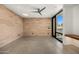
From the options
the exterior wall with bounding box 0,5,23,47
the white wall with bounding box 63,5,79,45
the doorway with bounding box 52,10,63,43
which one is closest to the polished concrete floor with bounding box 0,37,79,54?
the exterior wall with bounding box 0,5,23,47

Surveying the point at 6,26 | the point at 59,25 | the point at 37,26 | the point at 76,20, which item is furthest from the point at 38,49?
the point at 37,26

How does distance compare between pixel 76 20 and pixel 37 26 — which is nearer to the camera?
pixel 76 20

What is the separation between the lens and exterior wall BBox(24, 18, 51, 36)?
13.0 meters

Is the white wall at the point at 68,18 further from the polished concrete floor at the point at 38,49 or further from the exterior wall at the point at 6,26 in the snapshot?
the exterior wall at the point at 6,26

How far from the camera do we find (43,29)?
13.1m

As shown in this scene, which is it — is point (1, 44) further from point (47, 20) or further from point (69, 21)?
point (47, 20)

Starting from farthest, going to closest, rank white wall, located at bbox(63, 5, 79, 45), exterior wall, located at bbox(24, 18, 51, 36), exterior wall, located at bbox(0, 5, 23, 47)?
exterior wall, located at bbox(24, 18, 51, 36) → white wall, located at bbox(63, 5, 79, 45) → exterior wall, located at bbox(0, 5, 23, 47)

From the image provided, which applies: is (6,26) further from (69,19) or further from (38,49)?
(69,19)

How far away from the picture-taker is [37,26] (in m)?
13.1

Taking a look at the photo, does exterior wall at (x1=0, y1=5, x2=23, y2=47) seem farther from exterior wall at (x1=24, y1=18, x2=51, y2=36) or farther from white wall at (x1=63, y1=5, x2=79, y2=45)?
exterior wall at (x1=24, y1=18, x2=51, y2=36)

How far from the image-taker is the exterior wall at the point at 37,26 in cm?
1305

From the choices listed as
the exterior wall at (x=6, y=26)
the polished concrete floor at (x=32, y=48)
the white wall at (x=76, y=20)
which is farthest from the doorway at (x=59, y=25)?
the exterior wall at (x=6, y=26)

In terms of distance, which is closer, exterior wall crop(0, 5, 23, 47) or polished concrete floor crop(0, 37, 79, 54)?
polished concrete floor crop(0, 37, 79, 54)
